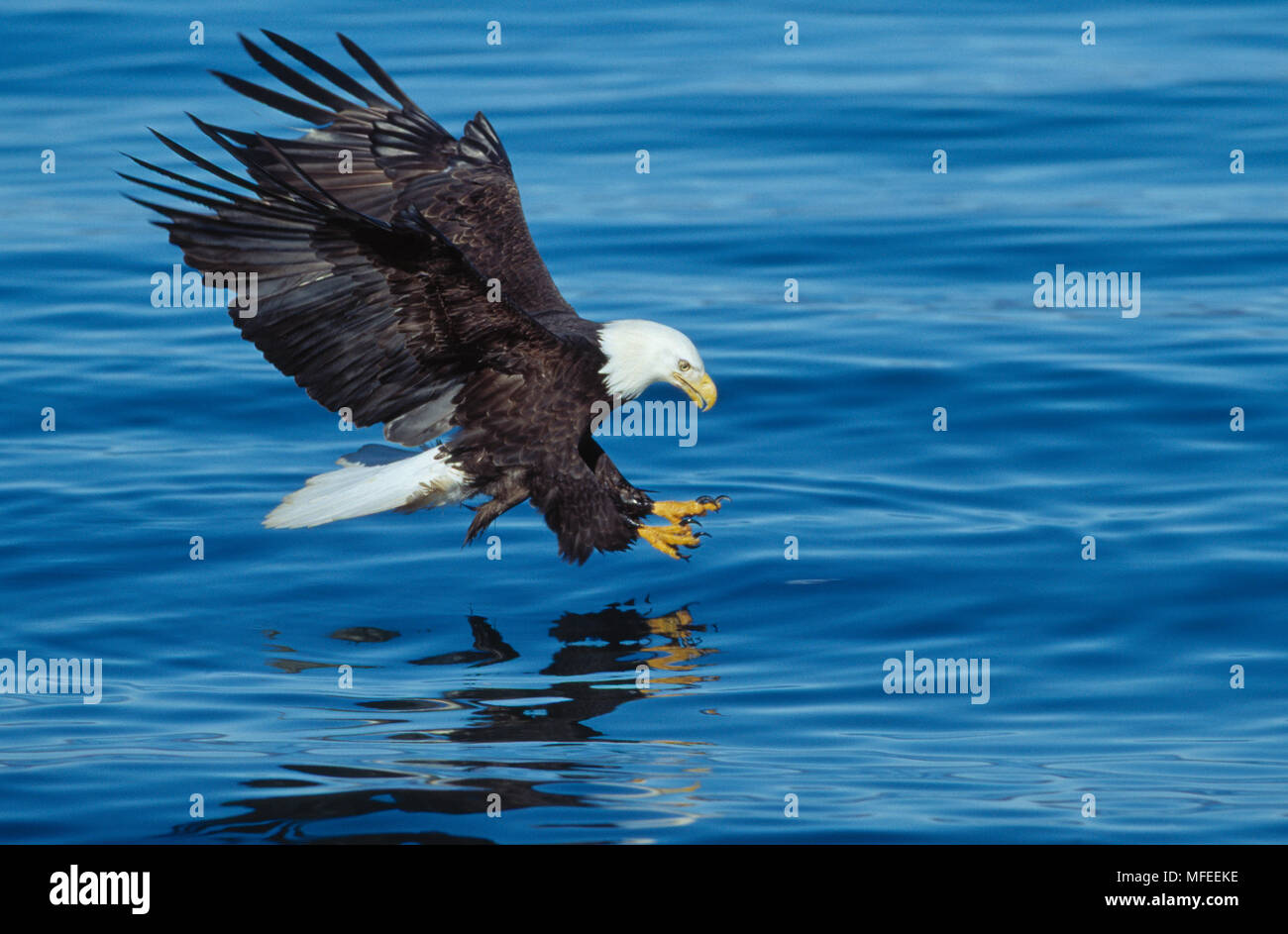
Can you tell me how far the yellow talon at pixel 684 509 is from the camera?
7258mm

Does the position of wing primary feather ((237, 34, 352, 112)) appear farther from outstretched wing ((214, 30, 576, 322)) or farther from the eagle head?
the eagle head

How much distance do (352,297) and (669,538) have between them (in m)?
1.69

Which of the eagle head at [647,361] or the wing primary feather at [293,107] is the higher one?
the wing primary feather at [293,107]

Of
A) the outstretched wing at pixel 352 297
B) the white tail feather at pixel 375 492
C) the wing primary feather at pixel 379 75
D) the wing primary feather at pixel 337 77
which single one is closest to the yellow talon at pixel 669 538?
the white tail feather at pixel 375 492

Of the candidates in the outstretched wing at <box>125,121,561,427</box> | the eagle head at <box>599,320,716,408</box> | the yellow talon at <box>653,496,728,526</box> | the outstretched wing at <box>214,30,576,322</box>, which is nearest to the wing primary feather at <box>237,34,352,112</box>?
the outstretched wing at <box>214,30,576,322</box>

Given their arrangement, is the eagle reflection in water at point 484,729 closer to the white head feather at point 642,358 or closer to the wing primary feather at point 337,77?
the white head feather at point 642,358

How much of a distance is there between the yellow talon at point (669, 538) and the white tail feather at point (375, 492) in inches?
30.0

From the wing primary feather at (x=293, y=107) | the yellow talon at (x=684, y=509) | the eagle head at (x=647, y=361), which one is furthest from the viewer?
the wing primary feather at (x=293, y=107)

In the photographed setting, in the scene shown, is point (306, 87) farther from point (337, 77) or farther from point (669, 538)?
point (669, 538)

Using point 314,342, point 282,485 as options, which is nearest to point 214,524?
point 282,485

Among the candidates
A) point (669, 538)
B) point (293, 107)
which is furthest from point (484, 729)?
point (293, 107)

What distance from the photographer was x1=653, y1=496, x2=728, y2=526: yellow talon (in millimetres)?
7258

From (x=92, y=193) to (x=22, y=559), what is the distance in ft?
21.3

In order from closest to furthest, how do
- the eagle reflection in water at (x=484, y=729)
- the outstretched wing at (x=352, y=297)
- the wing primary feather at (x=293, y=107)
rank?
the eagle reflection in water at (x=484, y=729) < the outstretched wing at (x=352, y=297) < the wing primary feather at (x=293, y=107)
